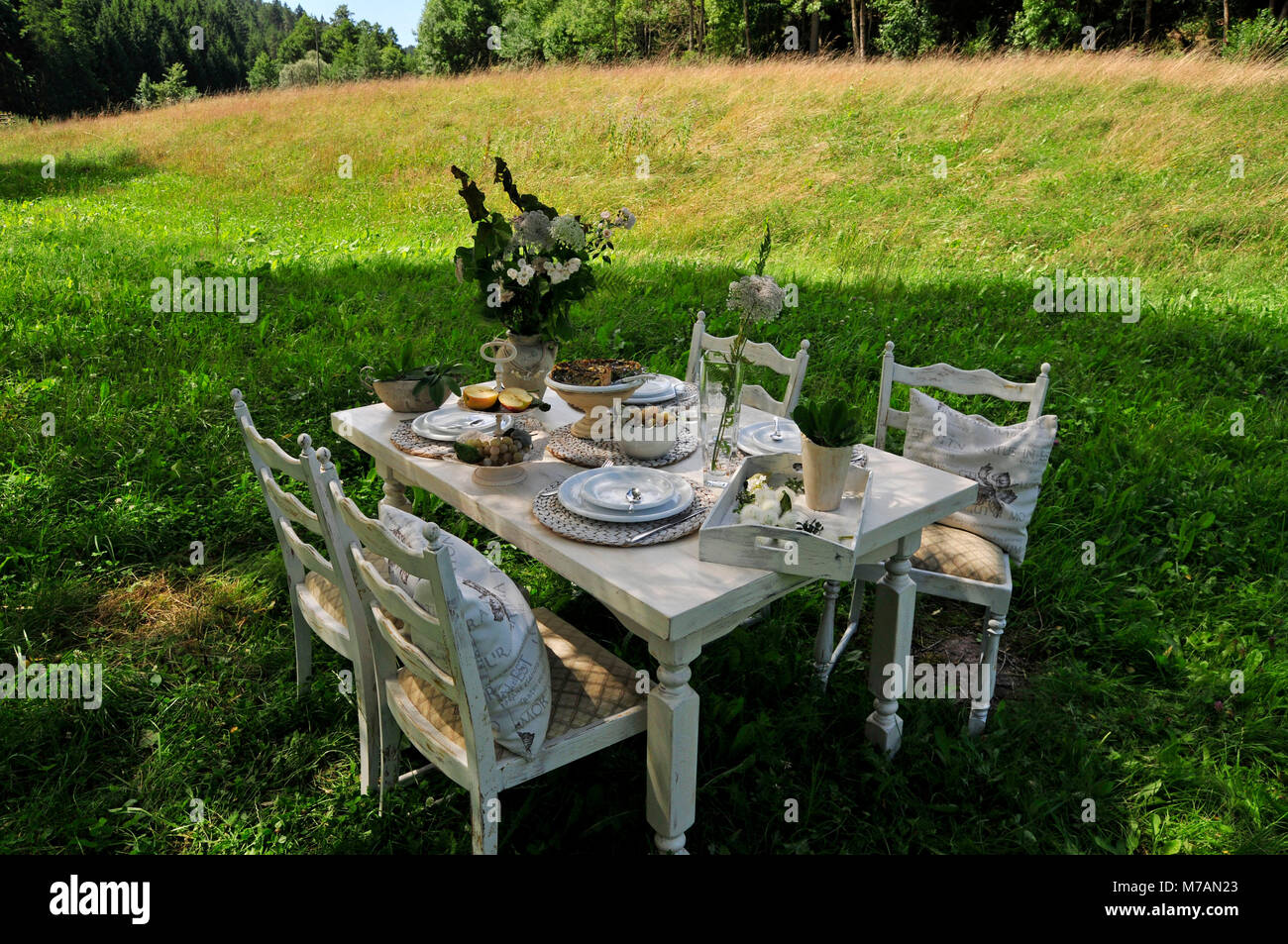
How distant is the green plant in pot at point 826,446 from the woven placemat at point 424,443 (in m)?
0.82

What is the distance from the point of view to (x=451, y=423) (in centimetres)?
260

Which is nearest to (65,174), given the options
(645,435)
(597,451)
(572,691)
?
(597,451)

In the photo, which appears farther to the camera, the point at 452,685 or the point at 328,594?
the point at 328,594

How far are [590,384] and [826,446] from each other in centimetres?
95

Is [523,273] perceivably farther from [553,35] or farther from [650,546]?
[553,35]

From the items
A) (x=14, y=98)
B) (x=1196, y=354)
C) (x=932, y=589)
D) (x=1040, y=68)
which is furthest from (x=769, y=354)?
(x=14, y=98)

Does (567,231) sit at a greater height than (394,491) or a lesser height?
greater

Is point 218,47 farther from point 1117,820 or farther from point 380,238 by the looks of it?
point 1117,820

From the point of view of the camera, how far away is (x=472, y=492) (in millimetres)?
2211

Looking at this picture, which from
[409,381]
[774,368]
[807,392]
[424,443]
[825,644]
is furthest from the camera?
[807,392]

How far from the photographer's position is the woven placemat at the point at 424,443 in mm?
2428

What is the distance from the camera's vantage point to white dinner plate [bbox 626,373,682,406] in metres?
2.86

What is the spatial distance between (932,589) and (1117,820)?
2.61 feet
